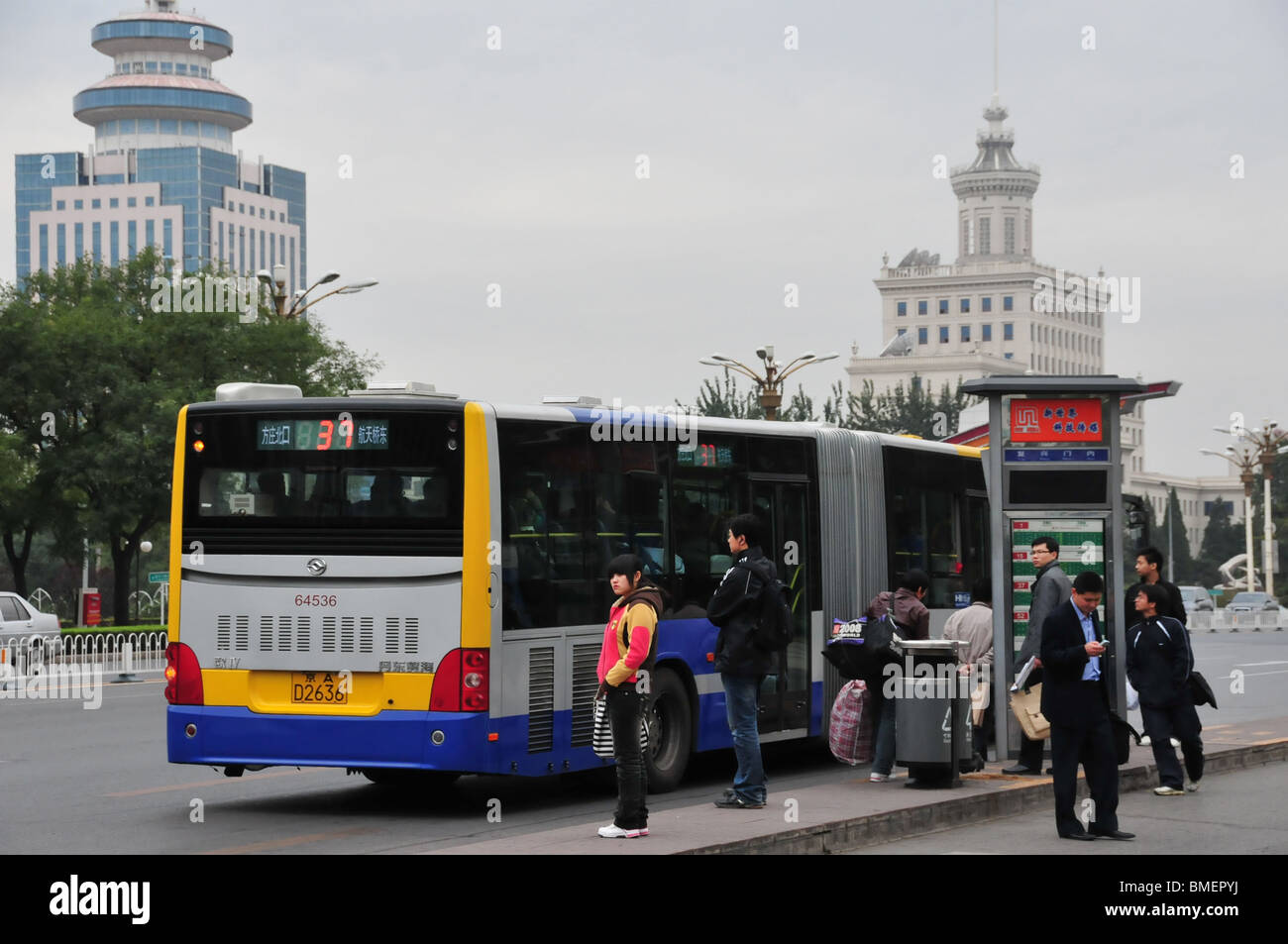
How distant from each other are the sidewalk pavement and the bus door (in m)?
0.83

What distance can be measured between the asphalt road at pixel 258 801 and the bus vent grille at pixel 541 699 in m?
0.52

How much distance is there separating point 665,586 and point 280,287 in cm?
2378

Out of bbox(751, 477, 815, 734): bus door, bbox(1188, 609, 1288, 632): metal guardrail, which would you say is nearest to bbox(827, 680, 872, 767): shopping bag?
bbox(751, 477, 815, 734): bus door

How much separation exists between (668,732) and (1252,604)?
64060mm

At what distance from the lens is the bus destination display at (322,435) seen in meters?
12.5

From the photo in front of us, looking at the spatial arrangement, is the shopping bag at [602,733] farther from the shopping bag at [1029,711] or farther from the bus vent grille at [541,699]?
the shopping bag at [1029,711]

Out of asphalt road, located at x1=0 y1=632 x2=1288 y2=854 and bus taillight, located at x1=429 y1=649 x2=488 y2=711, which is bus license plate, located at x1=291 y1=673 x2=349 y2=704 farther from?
asphalt road, located at x1=0 y1=632 x2=1288 y2=854

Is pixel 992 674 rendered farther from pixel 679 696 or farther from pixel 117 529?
pixel 117 529

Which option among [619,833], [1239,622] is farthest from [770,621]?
[1239,622]

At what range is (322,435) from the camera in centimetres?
1258

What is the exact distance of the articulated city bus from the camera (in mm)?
12070

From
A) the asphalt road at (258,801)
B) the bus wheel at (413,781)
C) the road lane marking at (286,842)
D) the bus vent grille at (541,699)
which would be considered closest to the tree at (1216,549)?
the asphalt road at (258,801)
